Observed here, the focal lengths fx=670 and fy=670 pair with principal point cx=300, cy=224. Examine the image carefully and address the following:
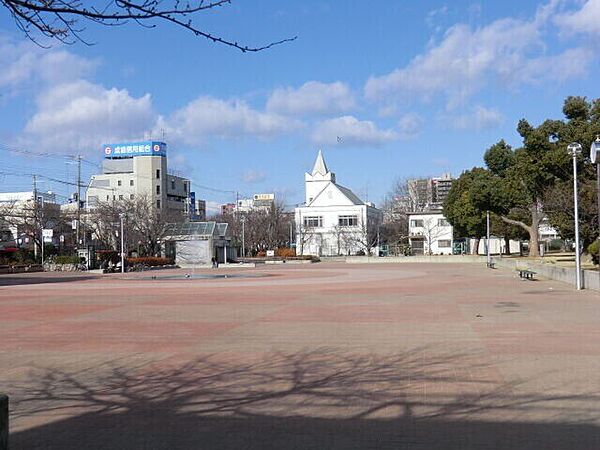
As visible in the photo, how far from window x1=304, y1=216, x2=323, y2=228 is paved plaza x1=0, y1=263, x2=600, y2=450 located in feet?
308

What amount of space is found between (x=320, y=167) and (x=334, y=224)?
89.7 feet

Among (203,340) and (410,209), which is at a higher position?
(410,209)

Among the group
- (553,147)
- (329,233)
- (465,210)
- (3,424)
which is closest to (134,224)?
(465,210)

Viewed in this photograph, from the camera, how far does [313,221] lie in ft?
372

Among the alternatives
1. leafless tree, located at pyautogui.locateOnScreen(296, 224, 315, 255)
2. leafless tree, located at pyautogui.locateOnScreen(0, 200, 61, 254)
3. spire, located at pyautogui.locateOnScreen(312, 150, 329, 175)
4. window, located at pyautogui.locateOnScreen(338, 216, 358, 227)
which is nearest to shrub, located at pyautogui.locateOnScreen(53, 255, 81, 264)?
leafless tree, located at pyautogui.locateOnScreen(0, 200, 61, 254)

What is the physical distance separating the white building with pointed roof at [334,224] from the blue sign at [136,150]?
32.8 m

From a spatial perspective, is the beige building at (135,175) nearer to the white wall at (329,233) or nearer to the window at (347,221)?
the white wall at (329,233)

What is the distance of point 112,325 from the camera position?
16.2 meters

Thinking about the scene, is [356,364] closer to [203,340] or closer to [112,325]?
[203,340]

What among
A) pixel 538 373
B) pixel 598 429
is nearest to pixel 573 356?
pixel 538 373

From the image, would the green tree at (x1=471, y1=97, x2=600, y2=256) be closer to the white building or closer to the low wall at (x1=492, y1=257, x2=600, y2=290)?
the low wall at (x1=492, y1=257, x2=600, y2=290)

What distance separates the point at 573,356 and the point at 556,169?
32.8m

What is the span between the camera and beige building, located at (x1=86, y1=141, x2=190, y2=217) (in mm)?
128125

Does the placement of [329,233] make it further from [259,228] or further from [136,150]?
[136,150]
